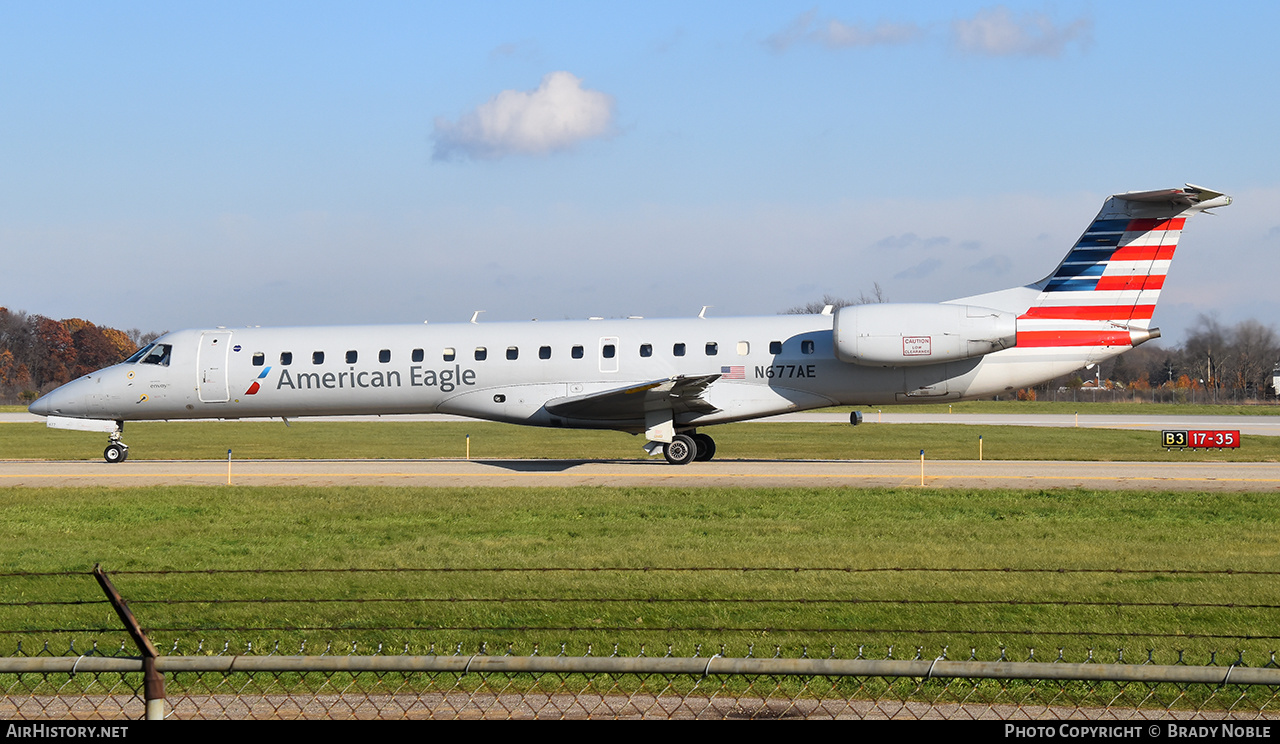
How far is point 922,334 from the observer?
24.7m

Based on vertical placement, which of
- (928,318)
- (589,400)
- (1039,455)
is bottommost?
(1039,455)

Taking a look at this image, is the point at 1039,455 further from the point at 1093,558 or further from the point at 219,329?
the point at 219,329

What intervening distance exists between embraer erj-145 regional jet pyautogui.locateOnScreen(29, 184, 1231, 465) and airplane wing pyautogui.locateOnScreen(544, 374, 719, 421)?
5 centimetres

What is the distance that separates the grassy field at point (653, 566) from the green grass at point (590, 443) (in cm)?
1154

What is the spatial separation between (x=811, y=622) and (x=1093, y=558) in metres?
5.16

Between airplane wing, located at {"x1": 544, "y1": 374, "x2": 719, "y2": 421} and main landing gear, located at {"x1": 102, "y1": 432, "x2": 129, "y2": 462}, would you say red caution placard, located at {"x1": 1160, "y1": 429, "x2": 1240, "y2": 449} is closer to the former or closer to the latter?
airplane wing, located at {"x1": 544, "y1": 374, "x2": 719, "y2": 421}

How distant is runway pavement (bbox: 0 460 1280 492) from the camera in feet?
74.2

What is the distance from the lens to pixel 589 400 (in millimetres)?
25203

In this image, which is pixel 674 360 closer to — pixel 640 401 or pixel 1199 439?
pixel 640 401

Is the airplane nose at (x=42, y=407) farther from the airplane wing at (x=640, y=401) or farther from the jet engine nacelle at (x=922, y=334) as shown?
the jet engine nacelle at (x=922, y=334)

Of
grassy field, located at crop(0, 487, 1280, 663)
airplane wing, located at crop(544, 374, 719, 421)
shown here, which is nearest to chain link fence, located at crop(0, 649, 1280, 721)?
grassy field, located at crop(0, 487, 1280, 663)

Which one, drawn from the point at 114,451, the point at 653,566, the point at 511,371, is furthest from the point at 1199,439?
the point at 114,451

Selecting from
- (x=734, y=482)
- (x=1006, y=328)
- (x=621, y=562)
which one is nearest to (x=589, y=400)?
(x=734, y=482)

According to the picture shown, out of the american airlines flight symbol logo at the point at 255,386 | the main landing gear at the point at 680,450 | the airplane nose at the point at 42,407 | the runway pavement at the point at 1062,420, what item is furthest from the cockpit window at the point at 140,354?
the runway pavement at the point at 1062,420
